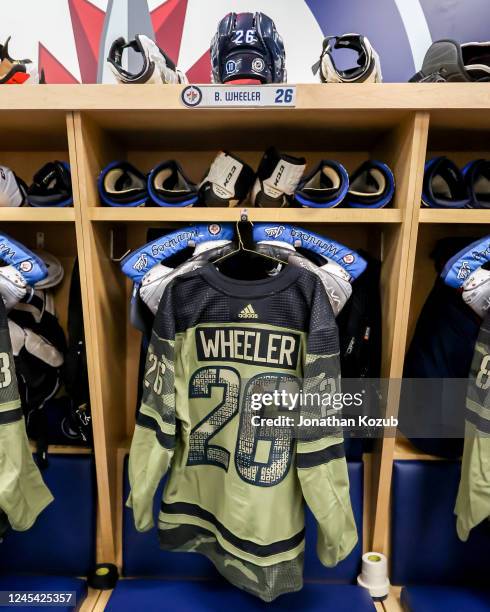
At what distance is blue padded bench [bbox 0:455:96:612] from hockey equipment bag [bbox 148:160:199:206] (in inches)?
28.8

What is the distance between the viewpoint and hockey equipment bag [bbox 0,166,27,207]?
1.07 m

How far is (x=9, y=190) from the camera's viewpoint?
1090mm

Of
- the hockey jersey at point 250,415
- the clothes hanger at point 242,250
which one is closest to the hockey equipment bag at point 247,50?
the clothes hanger at point 242,250

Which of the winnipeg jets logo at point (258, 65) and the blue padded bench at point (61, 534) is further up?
the winnipeg jets logo at point (258, 65)

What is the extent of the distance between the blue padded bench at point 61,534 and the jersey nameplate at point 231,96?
96 centimetres

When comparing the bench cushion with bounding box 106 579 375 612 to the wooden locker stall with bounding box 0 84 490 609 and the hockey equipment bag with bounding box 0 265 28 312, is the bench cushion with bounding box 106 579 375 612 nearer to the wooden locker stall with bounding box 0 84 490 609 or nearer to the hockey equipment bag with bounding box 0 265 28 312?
the wooden locker stall with bounding box 0 84 490 609

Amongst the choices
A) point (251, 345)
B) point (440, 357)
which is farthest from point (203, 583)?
point (440, 357)

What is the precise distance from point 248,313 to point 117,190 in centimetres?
48

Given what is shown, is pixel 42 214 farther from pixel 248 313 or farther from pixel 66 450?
pixel 66 450

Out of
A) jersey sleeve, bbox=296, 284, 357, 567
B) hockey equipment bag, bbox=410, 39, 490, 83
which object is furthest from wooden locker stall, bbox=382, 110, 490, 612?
jersey sleeve, bbox=296, 284, 357, 567

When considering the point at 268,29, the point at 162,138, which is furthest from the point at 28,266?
the point at 268,29

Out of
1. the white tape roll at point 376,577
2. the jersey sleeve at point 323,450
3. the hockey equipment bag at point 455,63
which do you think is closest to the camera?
the jersey sleeve at point 323,450

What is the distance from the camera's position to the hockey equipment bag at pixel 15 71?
105 centimetres

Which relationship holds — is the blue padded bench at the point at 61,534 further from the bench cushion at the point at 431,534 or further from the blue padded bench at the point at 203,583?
the bench cushion at the point at 431,534
